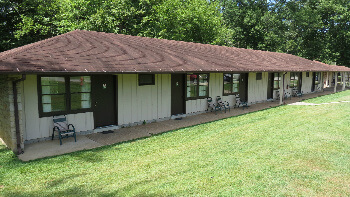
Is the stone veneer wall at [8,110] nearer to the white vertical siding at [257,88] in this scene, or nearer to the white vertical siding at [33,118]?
the white vertical siding at [33,118]

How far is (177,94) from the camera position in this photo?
1198 centimetres

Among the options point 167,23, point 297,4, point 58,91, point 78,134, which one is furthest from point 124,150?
point 297,4

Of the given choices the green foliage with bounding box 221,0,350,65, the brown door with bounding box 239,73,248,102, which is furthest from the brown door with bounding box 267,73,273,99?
the green foliage with bounding box 221,0,350,65

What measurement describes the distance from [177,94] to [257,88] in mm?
7425

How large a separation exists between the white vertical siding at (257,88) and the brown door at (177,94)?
593 centimetres

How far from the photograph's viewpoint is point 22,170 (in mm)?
5812

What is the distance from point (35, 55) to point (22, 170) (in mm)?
3550

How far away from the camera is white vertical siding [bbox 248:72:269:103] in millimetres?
16234

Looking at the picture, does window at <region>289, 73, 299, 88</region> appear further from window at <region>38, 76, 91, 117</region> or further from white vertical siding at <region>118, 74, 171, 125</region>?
window at <region>38, 76, 91, 117</region>

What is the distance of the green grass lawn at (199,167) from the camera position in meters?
4.82

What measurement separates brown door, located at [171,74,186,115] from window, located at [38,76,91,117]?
4.08m

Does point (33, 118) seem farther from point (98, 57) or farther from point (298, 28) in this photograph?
point (298, 28)

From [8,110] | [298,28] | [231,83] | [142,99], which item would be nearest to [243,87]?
[231,83]

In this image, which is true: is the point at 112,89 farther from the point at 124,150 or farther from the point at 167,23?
the point at 167,23
